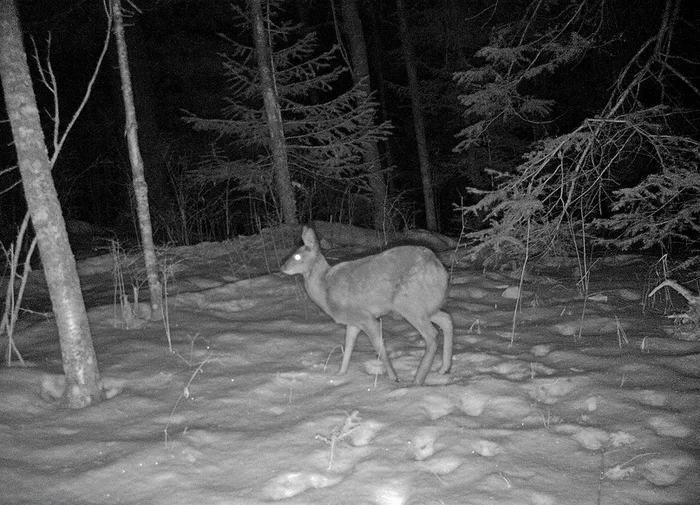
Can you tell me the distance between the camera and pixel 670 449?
12.3 ft

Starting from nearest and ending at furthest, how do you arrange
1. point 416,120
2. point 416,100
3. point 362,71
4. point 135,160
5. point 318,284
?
point 318,284
point 135,160
point 362,71
point 416,100
point 416,120

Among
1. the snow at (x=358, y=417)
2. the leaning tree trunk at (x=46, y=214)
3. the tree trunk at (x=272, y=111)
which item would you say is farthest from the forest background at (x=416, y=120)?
the leaning tree trunk at (x=46, y=214)

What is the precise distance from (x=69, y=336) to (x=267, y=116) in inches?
270

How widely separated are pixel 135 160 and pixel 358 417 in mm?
4315

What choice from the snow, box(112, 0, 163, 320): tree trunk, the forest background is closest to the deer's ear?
the snow

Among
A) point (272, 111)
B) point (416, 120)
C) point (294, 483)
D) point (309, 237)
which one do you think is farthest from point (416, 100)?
point (294, 483)

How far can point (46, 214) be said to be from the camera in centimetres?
461

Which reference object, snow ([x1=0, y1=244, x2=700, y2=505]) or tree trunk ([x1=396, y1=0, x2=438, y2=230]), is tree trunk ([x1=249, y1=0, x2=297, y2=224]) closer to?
snow ([x1=0, y1=244, x2=700, y2=505])

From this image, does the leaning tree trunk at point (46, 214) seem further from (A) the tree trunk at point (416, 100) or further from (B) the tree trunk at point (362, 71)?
(A) the tree trunk at point (416, 100)

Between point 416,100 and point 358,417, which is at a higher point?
point 416,100

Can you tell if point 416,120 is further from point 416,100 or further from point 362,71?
point 362,71

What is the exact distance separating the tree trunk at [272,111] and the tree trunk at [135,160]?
3957 millimetres

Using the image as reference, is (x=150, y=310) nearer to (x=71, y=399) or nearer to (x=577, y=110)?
(x=71, y=399)

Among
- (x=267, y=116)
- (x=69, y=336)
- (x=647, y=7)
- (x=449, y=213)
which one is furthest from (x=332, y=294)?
(x=449, y=213)
